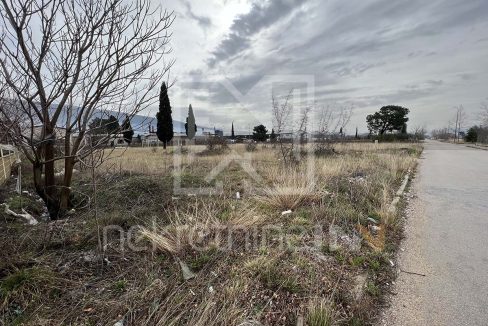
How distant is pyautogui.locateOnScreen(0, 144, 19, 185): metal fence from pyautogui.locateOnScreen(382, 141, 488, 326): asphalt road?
811cm

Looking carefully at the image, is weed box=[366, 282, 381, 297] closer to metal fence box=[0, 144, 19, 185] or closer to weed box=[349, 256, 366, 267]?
weed box=[349, 256, 366, 267]

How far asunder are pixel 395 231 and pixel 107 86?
4.94 meters

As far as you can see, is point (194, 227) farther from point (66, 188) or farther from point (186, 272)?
point (66, 188)

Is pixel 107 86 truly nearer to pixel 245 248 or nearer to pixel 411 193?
pixel 245 248

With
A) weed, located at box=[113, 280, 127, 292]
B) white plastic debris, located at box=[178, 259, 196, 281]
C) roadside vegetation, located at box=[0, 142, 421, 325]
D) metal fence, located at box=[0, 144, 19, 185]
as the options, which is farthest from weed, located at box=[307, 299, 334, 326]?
metal fence, located at box=[0, 144, 19, 185]

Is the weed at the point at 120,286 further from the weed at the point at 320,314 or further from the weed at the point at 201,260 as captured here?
the weed at the point at 320,314

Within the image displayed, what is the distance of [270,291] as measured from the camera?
2523 millimetres

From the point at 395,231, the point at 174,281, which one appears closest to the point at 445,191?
the point at 395,231

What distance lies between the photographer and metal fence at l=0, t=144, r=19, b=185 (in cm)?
744

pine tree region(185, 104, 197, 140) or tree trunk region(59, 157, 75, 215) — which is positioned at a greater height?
pine tree region(185, 104, 197, 140)

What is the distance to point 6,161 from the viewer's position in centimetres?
855

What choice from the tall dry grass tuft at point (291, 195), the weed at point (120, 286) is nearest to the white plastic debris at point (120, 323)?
the weed at point (120, 286)

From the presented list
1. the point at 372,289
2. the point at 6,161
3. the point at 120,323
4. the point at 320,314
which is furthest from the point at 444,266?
the point at 6,161

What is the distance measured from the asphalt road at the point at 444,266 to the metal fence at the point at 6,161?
8110 mm
